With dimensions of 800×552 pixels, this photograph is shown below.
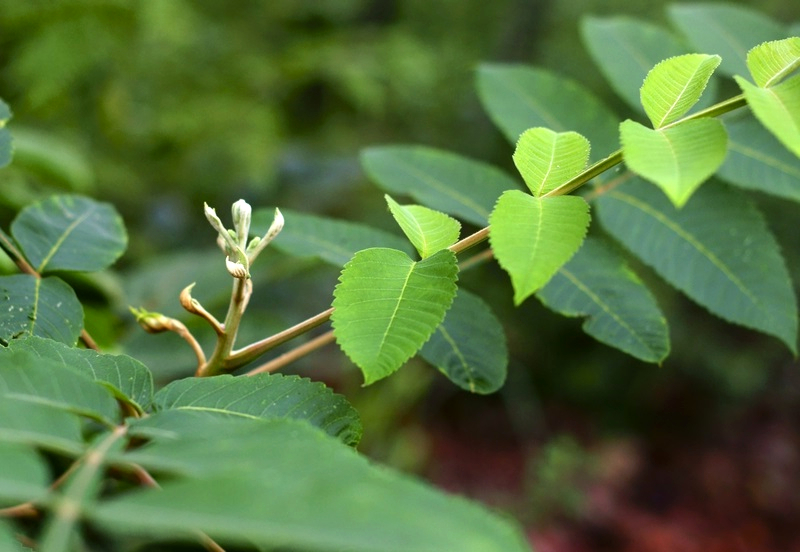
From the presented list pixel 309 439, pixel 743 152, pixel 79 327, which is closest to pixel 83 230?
pixel 79 327

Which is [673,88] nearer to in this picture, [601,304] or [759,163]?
[601,304]

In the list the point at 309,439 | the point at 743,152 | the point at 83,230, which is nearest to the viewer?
the point at 309,439

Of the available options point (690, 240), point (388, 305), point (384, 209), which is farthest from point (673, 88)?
point (384, 209)

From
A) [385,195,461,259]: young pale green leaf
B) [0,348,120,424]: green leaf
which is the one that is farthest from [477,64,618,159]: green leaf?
[0,348,120,424]: green leaf

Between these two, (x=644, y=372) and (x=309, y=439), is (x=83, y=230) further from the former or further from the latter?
(x=644, y=372)

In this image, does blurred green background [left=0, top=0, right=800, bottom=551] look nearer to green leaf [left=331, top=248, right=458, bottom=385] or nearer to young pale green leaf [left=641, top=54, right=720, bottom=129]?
green leaf [left=331, top=248, right=458, bottom=385]

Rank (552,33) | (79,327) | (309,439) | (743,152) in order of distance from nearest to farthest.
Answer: (309,439) → (79,327) → (743,152) → (552,33)
